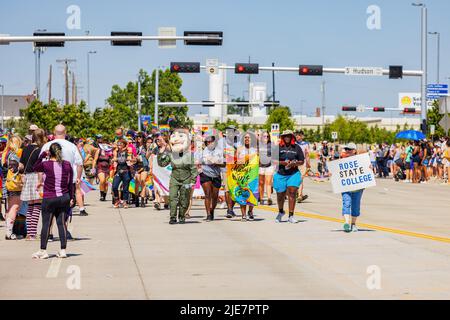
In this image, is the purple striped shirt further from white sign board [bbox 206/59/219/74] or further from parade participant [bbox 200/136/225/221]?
white sign board [bbox 206/59/219/74]

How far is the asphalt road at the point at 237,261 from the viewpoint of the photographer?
1086 centimetres

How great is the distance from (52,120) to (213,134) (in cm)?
6865

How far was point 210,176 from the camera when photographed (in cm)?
2094

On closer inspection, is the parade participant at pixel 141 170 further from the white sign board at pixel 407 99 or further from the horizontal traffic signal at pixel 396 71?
the white sign board at pixel 407 99

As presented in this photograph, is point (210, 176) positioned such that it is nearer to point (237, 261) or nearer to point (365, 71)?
point (237, 261)

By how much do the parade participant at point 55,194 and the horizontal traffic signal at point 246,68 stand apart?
31.0 m

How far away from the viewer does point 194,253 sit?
14609 millimetres

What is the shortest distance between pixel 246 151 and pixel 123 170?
4.64m

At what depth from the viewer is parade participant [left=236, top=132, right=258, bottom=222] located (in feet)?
69.0

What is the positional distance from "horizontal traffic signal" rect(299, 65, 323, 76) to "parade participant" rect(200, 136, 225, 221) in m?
23.9

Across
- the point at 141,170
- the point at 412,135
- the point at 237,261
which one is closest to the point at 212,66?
the point at 412,135

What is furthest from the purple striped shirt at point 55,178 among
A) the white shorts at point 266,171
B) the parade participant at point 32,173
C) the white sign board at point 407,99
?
the white sign board at point 407,99

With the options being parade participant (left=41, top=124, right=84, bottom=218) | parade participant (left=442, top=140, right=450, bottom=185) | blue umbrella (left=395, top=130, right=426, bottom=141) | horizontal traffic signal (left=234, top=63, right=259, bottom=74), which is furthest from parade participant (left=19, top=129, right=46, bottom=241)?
blue umbrella (left=395, top=130, right=426, bottom=141)
